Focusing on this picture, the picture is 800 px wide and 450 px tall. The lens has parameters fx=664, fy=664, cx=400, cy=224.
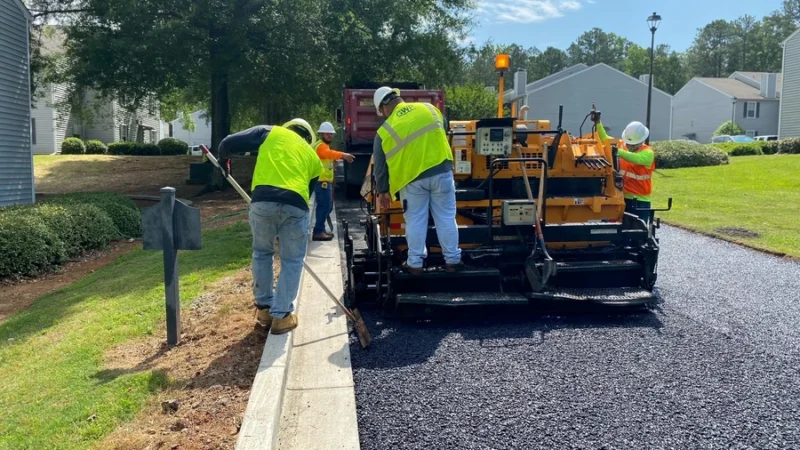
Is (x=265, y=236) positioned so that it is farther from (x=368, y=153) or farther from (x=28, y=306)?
(x=368, y=153)

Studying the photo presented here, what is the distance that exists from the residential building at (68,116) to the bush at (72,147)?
46cm

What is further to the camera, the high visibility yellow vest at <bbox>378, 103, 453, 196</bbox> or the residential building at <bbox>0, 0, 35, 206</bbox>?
the residential building at <bbox>0, 0, 35, 206</bbox>

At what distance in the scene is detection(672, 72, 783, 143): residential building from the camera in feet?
168

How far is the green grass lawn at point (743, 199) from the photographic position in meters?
10.6

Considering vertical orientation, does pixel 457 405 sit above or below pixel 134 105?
below

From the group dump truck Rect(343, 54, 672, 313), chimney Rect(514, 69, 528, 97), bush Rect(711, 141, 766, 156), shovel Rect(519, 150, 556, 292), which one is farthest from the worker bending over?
chimney Rect(514, 69, 528, 97)

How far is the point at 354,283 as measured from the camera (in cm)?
590

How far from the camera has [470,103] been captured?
109 feet

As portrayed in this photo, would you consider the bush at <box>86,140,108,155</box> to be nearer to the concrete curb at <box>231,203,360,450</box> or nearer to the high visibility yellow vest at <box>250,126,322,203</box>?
→ the concrete curb at <box>231,203,360,450</box>

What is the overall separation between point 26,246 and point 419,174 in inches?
256

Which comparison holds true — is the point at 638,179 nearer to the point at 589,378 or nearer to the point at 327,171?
the point at 589,378

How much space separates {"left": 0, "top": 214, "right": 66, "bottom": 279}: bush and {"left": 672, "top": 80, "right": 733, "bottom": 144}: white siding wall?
5238cm

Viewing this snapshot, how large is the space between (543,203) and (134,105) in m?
15.9

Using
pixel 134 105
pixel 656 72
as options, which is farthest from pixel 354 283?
pixel 656 72
